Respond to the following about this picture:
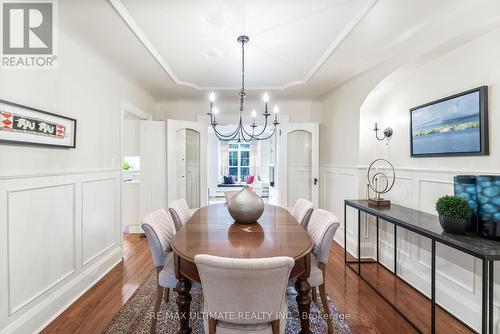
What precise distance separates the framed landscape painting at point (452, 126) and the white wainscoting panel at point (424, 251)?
0.78 ft

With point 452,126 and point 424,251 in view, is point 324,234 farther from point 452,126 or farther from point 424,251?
point 452,126

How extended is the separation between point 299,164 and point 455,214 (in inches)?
114

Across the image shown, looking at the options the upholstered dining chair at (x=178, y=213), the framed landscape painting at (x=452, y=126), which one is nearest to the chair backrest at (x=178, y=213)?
the upholstered dining chair at (x=178, y=213)

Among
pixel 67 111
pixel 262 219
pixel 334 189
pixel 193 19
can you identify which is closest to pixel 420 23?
pixel 193 19

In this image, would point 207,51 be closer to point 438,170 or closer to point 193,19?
point 193,19

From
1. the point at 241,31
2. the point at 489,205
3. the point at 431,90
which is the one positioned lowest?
the point at 489,205

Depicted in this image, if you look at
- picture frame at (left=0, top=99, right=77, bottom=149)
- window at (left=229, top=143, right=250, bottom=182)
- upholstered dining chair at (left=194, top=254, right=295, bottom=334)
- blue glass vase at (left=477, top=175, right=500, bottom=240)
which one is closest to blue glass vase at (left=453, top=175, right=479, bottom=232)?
A: blue glass vase at (left=477, top=175, right=500, bottom=240)

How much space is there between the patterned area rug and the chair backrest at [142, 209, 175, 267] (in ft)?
1.73

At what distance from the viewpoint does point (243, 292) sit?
1.09 metres

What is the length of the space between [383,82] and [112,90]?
3296mm

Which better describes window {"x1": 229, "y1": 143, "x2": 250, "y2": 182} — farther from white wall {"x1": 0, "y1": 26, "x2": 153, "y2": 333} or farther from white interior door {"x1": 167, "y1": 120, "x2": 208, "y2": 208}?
white wall {"x1": 0, "y1": 26, "x2": 153, "y2": 333}

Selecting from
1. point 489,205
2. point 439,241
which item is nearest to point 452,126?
point 489,205

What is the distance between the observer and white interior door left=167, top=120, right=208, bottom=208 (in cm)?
401

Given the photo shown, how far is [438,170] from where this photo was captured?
2.16m
